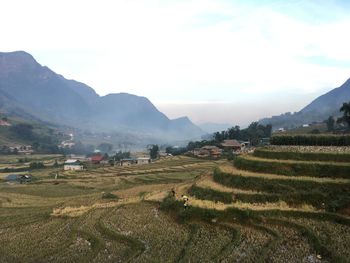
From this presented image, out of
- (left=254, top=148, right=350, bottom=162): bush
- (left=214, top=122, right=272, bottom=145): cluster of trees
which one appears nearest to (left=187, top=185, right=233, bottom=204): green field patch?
(left=254, top=148, right=350, bottom=162): bush

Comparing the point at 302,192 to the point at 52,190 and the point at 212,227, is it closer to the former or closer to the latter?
the point at 212,227

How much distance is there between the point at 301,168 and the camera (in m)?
36.2

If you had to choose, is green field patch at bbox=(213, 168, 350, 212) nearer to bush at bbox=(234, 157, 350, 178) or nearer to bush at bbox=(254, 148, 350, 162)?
bush at bbox=(234, 157, 350, 178)

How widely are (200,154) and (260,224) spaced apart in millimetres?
87084

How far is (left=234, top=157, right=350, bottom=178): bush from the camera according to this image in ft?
114

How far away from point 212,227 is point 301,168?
32.3 ft

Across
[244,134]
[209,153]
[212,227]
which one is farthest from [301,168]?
[244,134]

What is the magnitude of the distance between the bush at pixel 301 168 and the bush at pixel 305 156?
179cm

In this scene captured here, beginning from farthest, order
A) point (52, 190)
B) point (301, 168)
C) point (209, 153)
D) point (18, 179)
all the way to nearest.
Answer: point (209, 153) → point (18, 179) → point (52, 190) → point (301, 168)

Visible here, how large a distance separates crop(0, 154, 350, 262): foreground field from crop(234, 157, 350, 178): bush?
485mm

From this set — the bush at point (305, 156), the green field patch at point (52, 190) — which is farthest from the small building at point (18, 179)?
the bush at point (305, 156)

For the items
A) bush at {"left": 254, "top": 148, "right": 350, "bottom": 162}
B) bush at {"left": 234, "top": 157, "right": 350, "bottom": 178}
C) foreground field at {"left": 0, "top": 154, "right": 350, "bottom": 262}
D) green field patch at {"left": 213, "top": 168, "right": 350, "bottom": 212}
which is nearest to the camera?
foreground field at {"left": 0, "top": 154, "right": 350, "bottom": 262}

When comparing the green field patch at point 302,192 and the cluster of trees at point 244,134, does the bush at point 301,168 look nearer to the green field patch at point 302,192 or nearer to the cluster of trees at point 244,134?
the green field patch at point 302,192

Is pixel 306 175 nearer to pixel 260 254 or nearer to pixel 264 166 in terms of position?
pixel 264 166
